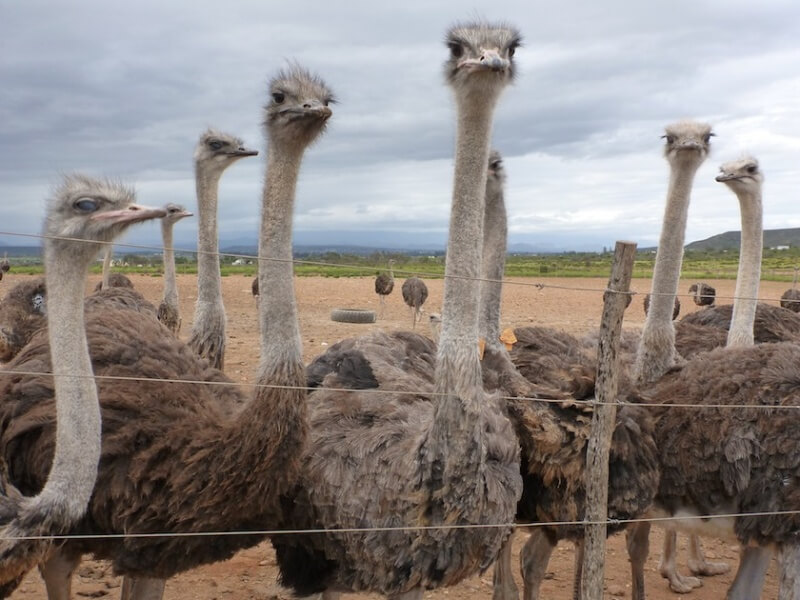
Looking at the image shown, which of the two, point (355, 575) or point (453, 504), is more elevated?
point (453, 504)

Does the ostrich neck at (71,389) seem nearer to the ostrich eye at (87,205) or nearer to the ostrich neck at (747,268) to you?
the ostrich eye at (87,205)

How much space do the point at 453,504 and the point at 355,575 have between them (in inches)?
19.8

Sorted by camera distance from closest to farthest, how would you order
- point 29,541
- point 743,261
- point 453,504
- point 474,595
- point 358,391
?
point 29,541 < point 453,504 < point 358,391 < point 474,595 < point 743,261

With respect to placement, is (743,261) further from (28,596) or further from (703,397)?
(28,596)

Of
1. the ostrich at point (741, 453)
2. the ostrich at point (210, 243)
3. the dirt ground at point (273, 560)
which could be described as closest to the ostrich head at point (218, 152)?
the ostrich at point (210, 243)

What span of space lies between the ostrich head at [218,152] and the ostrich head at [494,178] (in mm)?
1498

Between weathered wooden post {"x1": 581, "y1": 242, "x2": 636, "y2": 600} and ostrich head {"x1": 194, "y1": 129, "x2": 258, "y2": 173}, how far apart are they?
281 centimetres

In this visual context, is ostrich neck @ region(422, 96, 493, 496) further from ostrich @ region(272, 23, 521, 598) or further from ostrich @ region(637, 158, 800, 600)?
ostrich @ region(637, 158, 800, 600)

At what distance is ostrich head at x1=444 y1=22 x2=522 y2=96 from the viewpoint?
325cm

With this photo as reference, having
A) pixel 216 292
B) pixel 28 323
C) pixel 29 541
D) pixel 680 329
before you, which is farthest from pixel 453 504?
pixel 28 323

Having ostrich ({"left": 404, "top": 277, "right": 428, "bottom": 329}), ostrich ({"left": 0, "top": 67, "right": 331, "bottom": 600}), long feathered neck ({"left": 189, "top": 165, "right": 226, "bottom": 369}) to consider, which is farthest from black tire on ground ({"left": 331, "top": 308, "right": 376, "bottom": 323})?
ostrich ({"left": 0, "top": 67, "right": 331, "bottom": 600})

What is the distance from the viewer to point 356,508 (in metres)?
3.16

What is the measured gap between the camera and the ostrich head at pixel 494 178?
482 cm

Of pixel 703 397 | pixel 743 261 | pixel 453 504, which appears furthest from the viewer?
pixel 743 261
